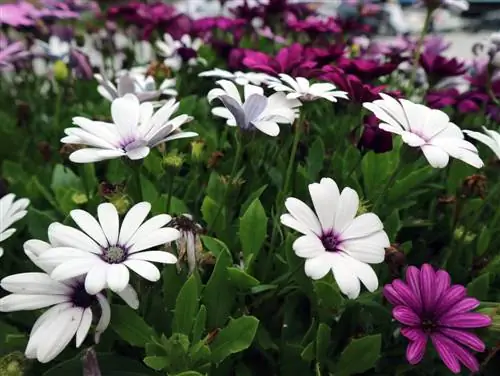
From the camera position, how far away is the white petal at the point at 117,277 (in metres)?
0.46

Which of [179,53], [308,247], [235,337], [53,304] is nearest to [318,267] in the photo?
[308,247]

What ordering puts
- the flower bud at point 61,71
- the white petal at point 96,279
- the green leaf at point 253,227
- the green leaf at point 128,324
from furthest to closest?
1. the flower bud at point 61,71
2. the green leaf at point 253,227
3. the green leaf at point 128,324
4. the white petal at point 96,279

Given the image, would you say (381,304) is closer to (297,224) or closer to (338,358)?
(338,358)

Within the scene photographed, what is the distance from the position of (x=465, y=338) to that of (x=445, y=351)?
1.0 inches

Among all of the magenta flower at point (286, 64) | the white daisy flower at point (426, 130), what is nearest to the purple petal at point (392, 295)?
the white daisy flower at point (426, 130)

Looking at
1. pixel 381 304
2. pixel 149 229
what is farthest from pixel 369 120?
pixel 149 229

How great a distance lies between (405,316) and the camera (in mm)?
530

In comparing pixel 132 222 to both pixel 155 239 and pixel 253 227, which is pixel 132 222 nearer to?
pixel 155 239

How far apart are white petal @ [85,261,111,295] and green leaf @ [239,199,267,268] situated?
22cm

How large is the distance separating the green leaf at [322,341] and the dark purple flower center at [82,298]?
22 cm

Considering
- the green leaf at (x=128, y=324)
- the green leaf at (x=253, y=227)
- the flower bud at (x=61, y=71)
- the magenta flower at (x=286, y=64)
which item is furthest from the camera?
the flower bud at (x=61, y=71)

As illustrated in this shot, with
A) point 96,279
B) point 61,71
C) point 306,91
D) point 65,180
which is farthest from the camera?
point 61,71

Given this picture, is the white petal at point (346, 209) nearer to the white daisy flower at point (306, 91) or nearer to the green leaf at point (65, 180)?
the white daisy flower at point (306, 91)

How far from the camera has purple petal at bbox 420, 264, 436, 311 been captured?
1.82 ft
